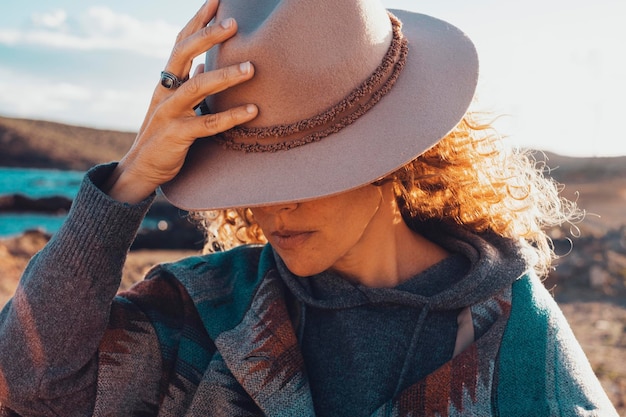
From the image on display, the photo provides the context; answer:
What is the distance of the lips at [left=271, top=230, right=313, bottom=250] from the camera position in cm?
185

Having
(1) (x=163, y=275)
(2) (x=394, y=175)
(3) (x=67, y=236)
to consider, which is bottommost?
(1) (x=163, y=275)

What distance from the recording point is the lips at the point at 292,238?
73.0 inches

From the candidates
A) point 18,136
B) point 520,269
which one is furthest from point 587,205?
point 18,136

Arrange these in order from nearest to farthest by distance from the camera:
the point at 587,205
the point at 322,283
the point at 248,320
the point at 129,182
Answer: the point at 129,182 → the point at 248,320 → the point at 322,283 → the point at 587,205

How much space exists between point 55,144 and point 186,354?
2789 centimetres

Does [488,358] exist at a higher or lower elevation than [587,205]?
higher

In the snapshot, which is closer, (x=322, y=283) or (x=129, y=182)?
(x=129, y=182)

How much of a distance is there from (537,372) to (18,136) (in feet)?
90.1

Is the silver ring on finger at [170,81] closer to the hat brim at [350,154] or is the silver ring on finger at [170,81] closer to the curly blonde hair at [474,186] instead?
the hat brim at [350,154]

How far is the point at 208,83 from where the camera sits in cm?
161

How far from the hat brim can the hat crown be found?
90 millimetres

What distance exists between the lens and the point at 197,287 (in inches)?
82.7

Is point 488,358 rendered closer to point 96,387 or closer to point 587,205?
point 96,387

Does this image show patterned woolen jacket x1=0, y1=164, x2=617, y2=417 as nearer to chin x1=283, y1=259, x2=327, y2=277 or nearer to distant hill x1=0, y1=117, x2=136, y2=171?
chin x1=283, y1=259, x2=327, y2=277
